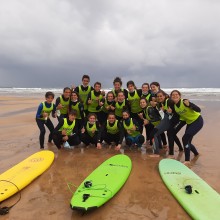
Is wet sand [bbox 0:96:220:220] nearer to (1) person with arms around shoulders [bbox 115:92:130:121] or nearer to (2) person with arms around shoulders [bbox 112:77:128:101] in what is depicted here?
(1) person with arms around shoulders [bbox 115:92:130:121]

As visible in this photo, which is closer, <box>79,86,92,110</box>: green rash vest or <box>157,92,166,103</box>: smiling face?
Answer: <box>157,92,166,103</box>: smiling face

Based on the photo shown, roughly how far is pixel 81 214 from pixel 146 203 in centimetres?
95

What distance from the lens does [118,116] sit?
7211mm

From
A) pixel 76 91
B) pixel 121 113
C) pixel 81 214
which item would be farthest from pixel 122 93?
pixel 81 214

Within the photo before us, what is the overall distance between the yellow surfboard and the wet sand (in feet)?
0.32

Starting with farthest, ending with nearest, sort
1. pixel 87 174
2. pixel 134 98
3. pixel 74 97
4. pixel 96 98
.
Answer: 1. pixel 96 98
2. pixel 134 98
3. pixel 74 97
4. pixel 87 174

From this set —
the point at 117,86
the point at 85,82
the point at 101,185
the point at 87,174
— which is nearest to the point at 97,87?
the point at 85,82

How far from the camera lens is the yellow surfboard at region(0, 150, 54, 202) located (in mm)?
3982

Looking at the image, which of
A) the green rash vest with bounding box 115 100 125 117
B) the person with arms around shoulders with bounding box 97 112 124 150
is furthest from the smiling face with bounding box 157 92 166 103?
the person with arms around shoulders with bounding box 97 112 124 150

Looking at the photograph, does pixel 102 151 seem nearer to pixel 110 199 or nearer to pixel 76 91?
pixel 76 91

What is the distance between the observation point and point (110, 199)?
3799 mm

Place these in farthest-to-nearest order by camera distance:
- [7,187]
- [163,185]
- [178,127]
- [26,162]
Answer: [178,127]
[26,162]
[163,185]
[7,187]

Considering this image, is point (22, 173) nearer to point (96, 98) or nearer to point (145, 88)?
point (96, 98)

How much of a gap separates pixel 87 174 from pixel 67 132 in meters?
1.99
